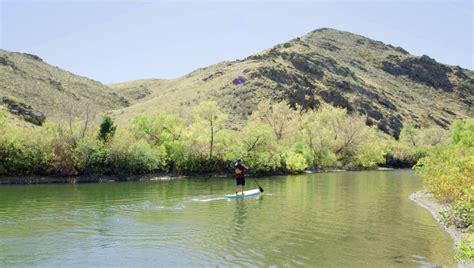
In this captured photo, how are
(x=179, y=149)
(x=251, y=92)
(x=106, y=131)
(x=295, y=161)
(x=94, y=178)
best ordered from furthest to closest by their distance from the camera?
(x=251, y=92)
(x=295, y=161)
(x=179, y=149)
(x=106, y=131)
(x=94, y=178)

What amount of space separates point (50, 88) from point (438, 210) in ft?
408

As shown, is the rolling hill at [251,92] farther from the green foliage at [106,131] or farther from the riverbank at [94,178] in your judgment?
the riverbank at [94,178]

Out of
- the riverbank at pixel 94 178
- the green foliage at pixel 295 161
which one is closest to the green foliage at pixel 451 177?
the green foliage at pixel 295 161

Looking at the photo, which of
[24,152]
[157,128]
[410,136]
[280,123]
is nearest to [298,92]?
[410,136]

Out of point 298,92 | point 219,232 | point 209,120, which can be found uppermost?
point 298,92

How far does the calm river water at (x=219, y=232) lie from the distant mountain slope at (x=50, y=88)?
239ft

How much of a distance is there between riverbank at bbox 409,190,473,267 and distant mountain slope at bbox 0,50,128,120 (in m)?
79.9

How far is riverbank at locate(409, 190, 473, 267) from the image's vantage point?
21.7 meters

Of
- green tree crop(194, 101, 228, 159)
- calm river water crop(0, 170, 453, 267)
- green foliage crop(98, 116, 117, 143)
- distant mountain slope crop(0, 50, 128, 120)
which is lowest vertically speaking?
calm river water crop(0, 170, 453, 267)

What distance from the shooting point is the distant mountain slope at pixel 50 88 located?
116500 mm

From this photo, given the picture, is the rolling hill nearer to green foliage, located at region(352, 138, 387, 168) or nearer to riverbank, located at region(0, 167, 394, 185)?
green foliage, located at region(352, 138, 387, 168)

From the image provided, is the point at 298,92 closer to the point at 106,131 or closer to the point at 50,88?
the point at 50,88

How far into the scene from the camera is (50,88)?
435 feet

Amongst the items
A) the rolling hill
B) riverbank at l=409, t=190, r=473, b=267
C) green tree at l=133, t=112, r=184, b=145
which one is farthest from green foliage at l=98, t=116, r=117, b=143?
the rolling hill
